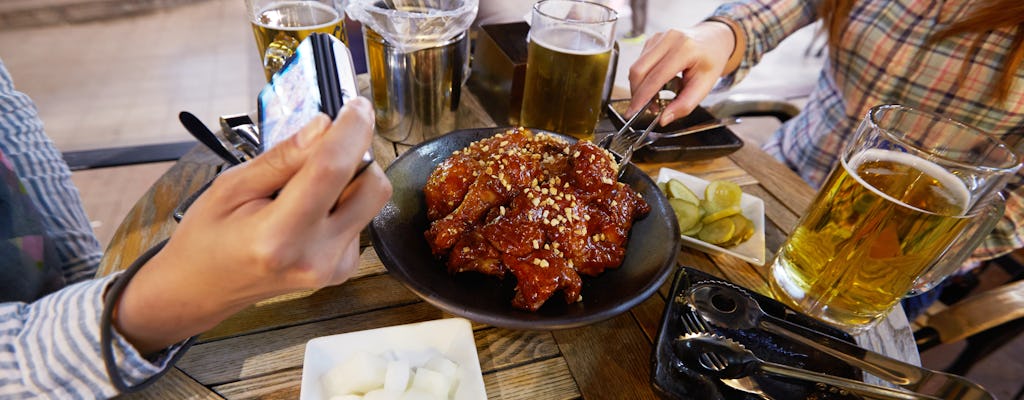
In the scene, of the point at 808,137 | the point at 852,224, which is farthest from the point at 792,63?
the point at 852,224

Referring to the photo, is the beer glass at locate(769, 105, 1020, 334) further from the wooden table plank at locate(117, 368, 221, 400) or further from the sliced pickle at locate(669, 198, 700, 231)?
the wooden table plank at locate(117, 368, 221, 400)

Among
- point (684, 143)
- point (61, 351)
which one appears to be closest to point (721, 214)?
point (684, 143)

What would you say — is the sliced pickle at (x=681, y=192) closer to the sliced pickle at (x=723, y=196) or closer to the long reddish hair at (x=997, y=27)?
the sliced pickle at (x=723, y=196)

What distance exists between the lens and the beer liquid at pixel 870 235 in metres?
1.09

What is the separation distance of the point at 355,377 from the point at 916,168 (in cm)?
123

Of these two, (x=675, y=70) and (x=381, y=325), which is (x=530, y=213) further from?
(x=675, y=70)

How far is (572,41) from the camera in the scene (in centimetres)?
167

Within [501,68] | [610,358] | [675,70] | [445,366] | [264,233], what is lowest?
[610,358]

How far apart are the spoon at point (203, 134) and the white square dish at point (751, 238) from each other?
4.04 feet

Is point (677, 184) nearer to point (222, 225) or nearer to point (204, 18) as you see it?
point (222, 225)

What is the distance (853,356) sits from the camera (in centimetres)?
102

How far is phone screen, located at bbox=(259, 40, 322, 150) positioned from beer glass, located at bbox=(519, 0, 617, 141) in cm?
95

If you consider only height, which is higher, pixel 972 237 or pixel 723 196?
pixel 972 237

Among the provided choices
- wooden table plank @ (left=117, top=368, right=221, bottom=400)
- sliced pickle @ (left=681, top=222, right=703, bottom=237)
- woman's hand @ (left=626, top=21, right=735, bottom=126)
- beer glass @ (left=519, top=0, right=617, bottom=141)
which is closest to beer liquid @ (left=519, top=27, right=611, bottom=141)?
beer glass @ (left=519, top=0, right=617, bottom=141)
